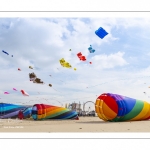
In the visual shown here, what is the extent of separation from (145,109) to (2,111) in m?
13.0

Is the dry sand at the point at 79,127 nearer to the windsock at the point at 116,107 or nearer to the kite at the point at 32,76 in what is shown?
the windsock at the point at 116,107

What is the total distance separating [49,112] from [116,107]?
259 inches

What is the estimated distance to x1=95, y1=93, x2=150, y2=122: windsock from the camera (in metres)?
13.8

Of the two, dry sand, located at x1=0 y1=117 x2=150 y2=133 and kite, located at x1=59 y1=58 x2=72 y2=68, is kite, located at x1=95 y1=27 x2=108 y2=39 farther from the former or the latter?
dry sand, located at x1=0 y1=117 x2=150 y2=133

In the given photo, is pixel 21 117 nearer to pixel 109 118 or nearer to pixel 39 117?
pixel 39 117

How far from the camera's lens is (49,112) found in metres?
18.8

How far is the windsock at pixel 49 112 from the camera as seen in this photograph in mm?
18438

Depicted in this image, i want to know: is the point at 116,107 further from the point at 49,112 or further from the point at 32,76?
the point at 49,112

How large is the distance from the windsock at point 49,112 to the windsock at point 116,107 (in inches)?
207

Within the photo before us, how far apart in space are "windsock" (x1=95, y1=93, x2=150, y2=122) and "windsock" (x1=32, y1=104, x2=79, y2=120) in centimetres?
526
